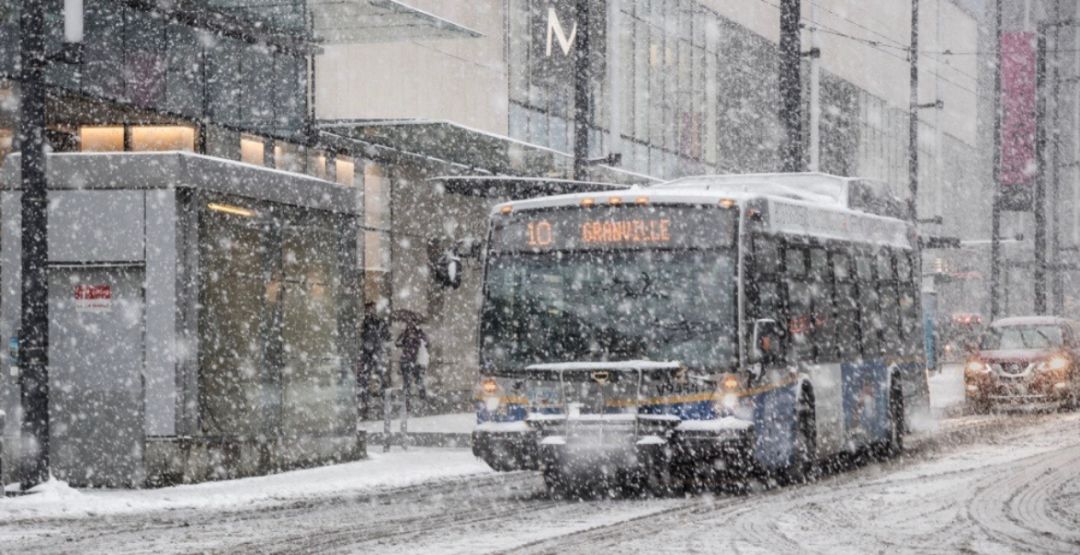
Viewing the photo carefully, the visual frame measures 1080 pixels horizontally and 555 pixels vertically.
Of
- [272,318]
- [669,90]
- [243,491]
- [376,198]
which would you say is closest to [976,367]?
[376,198]

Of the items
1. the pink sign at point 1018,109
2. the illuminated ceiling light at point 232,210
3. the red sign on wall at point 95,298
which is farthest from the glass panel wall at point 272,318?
the pink sign at point 1018,109

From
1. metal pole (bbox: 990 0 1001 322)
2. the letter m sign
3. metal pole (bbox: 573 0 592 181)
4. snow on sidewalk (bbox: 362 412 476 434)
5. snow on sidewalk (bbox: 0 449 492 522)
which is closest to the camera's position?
snow on sidewalk (bbox: 0 449 492 522)

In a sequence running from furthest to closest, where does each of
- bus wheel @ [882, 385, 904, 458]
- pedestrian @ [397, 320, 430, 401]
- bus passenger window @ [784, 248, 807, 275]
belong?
pedestrian @ [397, 320, 430, 401] → bus wheel @ [882, 385, 904, 458] → bus passenger window @ [784, 248, 807, 275]

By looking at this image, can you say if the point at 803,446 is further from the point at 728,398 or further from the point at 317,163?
the point at 317,163

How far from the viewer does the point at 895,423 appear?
21141 mm

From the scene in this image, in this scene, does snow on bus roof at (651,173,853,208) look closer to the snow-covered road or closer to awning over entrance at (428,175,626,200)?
awning over entrance at (428,175,626,200)

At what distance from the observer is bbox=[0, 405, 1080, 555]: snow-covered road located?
12.0 metres

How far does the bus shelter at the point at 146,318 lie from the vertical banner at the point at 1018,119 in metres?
38.9

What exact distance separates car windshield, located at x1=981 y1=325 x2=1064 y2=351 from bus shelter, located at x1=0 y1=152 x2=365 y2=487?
1709 cm

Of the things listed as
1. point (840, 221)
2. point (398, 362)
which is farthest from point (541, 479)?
point (398, 362)

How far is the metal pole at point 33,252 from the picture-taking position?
1612 cm

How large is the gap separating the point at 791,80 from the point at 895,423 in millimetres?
7164

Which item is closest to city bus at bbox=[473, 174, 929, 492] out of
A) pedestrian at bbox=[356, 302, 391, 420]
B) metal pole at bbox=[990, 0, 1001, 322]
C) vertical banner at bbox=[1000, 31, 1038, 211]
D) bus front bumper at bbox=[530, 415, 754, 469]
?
bus front bumper at bbox=[530, 415, 754, 469]

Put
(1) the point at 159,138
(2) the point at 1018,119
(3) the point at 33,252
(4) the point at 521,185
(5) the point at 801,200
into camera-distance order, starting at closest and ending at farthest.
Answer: (3) the point at 33,252
(5) the point at 801,200
(4) the point at 521,185
(1) the point at 159,138
(2) the point at 1018,119
